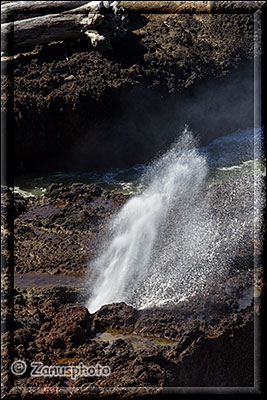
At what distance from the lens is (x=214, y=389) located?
7113mm

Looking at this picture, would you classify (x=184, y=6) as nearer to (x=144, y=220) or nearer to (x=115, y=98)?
(x=115, y=98)

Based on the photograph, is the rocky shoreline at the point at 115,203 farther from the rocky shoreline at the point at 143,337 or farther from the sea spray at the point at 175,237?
the sea spray at the point at 175,237

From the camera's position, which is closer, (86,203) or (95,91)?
(86,203)

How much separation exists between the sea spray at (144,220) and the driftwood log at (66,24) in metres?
3.30

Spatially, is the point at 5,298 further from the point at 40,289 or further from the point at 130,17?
the point at 130,17

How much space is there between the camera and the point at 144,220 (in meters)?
11.4

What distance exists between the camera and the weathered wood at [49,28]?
1529 centimetres

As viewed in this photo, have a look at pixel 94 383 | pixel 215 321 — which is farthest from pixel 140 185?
pixel 94 383

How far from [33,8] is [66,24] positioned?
101cm

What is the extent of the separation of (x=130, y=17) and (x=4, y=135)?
560 centimetres

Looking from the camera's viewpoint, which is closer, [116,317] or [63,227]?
[116,317]

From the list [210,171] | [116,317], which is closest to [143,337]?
[116,317]

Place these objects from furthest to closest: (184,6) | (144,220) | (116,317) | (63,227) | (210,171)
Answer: (184,6) → (210,171) → (144,220) → (63,227) → (116,317)

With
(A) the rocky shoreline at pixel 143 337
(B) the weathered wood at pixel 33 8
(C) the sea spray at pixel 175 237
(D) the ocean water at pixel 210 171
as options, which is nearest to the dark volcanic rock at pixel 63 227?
(C) the sea spray at pixel 175 237
